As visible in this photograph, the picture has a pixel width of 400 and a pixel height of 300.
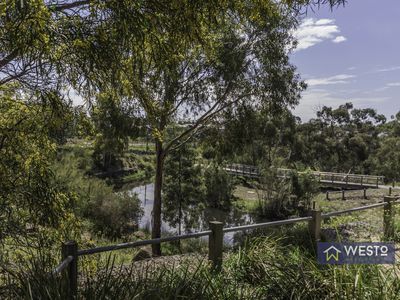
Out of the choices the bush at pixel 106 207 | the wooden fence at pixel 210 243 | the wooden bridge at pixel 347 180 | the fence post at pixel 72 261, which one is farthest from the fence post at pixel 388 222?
the wooden bridge at pixel 347 180

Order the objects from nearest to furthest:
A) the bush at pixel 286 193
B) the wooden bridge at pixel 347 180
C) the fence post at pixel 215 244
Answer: the fence post at pixel 215 244
the bush at pixel 286 193
the wooden bridge at pixel 347 180

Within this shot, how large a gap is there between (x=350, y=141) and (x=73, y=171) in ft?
109

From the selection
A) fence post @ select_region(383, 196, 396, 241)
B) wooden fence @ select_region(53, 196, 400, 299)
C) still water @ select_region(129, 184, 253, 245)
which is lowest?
still water @ select_region(129, 184, 253, 245)

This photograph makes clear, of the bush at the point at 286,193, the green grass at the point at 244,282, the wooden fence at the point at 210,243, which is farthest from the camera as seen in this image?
the bush at the point at 286,193

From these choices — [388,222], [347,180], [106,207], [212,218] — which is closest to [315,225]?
[388,222]

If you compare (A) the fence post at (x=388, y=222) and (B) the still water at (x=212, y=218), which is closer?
(A) the fence post at (x=388, y=222)

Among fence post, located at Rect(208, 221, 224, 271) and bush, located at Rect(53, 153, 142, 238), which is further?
bush, located at Rect(53, 153, 142, 238)

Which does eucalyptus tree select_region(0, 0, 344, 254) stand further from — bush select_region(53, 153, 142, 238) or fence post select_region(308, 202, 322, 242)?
bush select_region(53, 153, 142, 238)

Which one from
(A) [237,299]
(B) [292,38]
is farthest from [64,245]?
(B) [292,38]

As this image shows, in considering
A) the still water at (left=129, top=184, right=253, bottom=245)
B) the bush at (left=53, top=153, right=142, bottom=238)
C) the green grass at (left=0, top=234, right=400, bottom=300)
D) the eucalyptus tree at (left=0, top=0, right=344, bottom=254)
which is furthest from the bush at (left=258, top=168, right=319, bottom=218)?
the green grass at (left=0, top=234, right=400, bottom=300)

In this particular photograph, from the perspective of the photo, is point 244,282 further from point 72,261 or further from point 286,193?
point 286,193

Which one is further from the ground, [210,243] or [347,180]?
[210,243]

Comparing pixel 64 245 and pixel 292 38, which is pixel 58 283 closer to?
pixel 64 245

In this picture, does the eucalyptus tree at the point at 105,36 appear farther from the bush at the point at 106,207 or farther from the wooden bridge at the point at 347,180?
the wooden bridge at the point at 347,180
